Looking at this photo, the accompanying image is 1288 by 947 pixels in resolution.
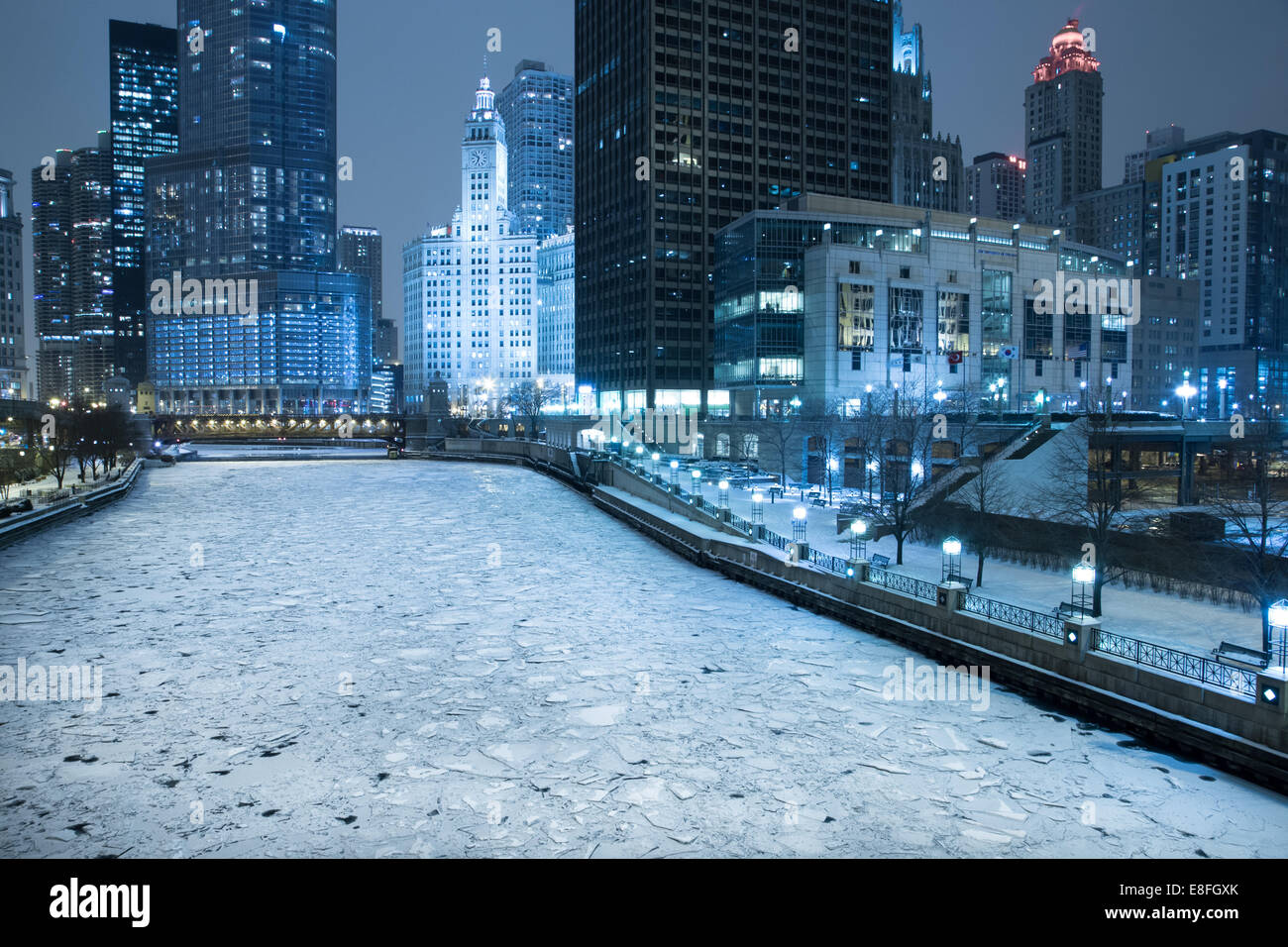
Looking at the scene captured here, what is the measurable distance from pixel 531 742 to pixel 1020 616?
41.2 feet

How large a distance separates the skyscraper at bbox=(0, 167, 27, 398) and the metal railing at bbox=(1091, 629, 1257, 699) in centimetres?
13437

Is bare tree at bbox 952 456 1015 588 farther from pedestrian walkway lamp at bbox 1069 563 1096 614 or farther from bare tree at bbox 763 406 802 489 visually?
bare tree at bbox 763 406 802 489

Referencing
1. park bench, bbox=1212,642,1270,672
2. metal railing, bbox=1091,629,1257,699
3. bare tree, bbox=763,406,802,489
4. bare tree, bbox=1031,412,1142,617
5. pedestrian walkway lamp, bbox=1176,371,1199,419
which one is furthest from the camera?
bare tree, bbox=763,406,802,489

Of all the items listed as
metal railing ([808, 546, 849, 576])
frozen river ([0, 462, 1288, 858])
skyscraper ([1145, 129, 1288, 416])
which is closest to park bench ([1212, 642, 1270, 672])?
frozen river ([0, 462, 1288, 858])

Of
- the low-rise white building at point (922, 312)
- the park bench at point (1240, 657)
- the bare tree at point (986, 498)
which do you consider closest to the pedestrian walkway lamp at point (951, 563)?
the bare tree at point (986, 498)

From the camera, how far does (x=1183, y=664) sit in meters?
17.3

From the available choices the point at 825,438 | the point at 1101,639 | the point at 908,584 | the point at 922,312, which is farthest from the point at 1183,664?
the point at 922,312

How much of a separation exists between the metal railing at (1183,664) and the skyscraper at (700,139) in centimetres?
10127

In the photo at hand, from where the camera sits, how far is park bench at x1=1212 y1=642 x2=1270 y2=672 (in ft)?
56.9

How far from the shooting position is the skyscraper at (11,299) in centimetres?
11800

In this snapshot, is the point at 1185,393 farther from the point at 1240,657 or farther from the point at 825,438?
the point at 1240,657

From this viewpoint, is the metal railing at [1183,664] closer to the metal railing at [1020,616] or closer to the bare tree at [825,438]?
the metal railing at [1020,616]
